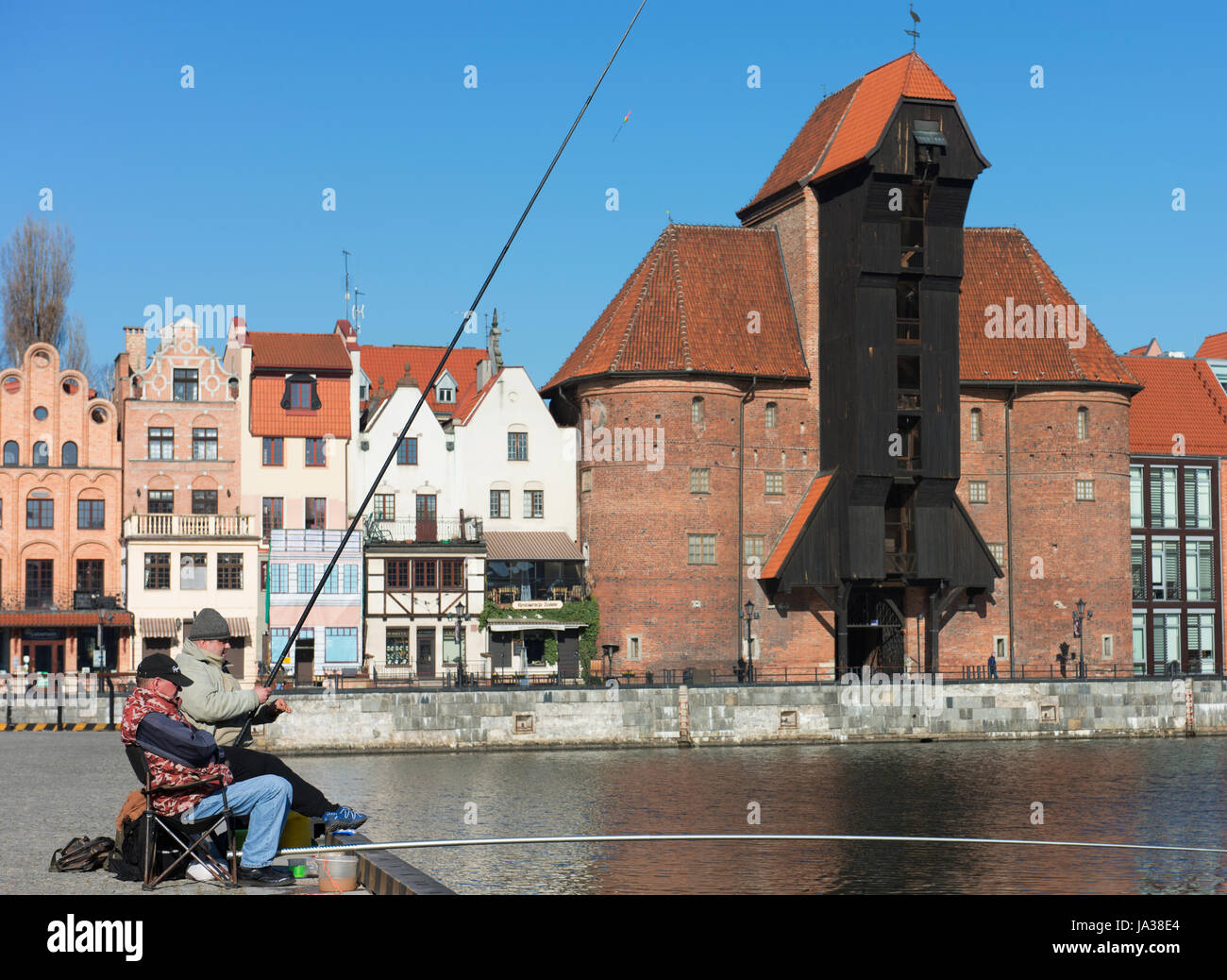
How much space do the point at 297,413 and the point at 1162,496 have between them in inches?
1423

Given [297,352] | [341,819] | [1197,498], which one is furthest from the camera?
[1197,498]

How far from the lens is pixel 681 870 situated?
25922 mm

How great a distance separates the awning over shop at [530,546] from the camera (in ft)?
196

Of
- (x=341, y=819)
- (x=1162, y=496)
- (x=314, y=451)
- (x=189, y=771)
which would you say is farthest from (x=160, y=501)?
(x=189, y=771)

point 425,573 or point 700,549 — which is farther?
point 425,573

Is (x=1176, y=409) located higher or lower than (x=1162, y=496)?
higher

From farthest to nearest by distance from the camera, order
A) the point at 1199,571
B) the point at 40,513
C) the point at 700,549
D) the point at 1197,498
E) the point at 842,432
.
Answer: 1. the point at 1197,498
2. the point at 1199,571
3. the point at 40,513
4. the point at 842,432
5. the point at 700,549

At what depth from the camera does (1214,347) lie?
255 ft

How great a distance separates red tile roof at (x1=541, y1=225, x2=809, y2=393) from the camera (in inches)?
2322

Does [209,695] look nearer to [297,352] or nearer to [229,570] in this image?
[229,570]

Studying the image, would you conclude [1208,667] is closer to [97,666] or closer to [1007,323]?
[1007,323]

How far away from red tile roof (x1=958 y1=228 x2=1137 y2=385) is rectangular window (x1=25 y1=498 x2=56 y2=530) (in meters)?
35.3

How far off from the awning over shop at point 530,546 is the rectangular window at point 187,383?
1248 cm

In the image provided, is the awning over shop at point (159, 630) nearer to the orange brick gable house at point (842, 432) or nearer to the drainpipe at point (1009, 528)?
the orange brick gable house at point (842, 432)
